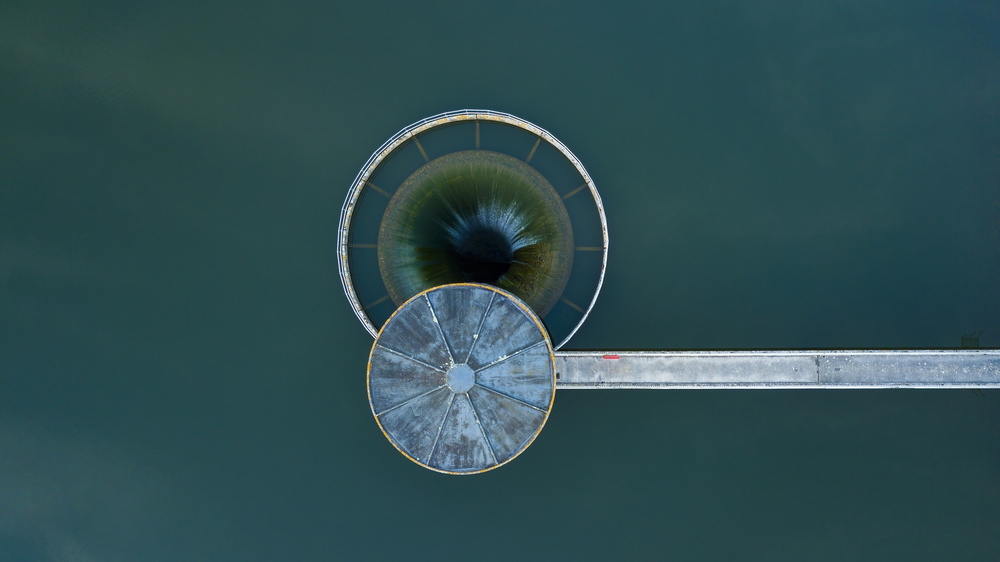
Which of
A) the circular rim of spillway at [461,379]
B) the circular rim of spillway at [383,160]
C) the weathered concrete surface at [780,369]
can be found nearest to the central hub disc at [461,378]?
the circular rim of spillway at [461,379]

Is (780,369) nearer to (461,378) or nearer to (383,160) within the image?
(461,378)

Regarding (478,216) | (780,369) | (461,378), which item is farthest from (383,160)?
(780,369)

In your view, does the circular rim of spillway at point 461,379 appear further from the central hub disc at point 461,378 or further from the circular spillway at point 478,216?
the circular spillway at point 478,216

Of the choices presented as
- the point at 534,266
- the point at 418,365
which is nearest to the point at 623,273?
the point at 534,266

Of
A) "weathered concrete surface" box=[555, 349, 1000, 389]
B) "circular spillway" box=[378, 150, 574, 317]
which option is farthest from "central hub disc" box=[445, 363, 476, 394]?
"circular spillway" box=[378, 150, 574, 317]

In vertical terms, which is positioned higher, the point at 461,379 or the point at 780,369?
the point at 780,369

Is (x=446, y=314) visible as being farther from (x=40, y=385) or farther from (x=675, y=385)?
(x=40, y=385)
